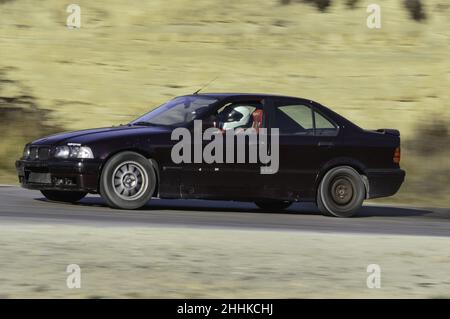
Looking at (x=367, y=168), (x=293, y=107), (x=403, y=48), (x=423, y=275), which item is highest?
(x=403, y=48)

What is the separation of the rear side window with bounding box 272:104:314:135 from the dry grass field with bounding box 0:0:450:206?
8.56 meters

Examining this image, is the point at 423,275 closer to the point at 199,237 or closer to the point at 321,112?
the point at 199,237

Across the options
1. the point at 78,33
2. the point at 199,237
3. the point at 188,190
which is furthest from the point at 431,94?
the point at 199,237

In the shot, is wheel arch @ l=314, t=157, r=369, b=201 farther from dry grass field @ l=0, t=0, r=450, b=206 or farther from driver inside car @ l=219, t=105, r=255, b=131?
dry grass field @ l=0, t=0, r=450, b=206

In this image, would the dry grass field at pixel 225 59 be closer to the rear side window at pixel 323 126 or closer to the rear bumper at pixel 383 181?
the rear bumper at pixel 383 181

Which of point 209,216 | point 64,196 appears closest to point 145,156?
point 209,216

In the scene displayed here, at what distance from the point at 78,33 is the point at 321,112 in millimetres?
15634

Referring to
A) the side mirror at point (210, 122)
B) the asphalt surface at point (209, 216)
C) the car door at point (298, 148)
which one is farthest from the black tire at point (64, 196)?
the car door at point (298, 148)

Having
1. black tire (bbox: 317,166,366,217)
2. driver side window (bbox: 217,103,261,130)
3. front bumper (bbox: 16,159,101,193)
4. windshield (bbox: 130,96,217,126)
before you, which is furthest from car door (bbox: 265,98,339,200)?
front bumper (bbox: 16,159,101,193)

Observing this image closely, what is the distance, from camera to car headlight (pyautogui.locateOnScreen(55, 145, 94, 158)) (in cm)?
1266

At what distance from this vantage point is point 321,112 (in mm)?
14094

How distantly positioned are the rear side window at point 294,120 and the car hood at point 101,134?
1.61 metres

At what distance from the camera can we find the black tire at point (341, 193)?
13.7m

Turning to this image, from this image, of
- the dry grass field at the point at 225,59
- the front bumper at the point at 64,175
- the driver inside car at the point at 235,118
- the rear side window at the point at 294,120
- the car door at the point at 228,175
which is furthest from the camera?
the dry grass field at the point at 225,59
